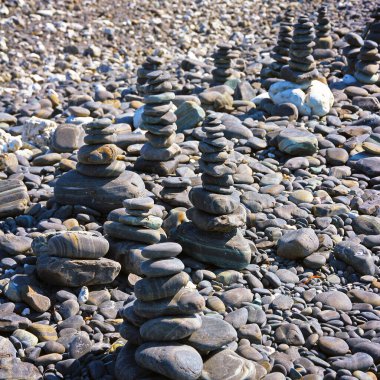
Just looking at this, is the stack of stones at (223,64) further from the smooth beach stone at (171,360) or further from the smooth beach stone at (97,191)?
the smooth beach stone at (171,360)

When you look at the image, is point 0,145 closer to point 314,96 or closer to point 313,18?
point 314,96

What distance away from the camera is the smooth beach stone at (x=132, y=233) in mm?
6918

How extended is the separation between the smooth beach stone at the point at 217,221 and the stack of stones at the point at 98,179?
112cm

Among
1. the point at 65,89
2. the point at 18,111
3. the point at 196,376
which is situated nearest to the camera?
the point at 196,376

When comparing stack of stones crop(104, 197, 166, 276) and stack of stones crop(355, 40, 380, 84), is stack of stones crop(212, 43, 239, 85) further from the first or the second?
stack of stones crop(104, 197, 166, 276)

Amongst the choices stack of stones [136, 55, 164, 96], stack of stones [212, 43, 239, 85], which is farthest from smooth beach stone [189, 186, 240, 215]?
stack of stones [212, 43, 239, 85]

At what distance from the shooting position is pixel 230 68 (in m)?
12.9

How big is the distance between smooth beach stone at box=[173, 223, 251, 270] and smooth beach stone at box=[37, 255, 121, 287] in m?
0.90

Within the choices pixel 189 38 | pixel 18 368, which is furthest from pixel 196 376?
pixel 189 38

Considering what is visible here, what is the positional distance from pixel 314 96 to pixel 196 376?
7.10 m

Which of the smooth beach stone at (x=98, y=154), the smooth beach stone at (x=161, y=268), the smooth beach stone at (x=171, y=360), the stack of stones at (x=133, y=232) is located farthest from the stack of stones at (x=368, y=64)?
the smooth beach stone at (x=171, y=360)

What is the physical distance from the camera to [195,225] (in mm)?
7250

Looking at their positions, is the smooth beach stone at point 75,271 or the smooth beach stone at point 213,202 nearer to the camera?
the smooth beach stone at point 75,271

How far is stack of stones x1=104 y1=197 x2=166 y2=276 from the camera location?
22.4 feet
